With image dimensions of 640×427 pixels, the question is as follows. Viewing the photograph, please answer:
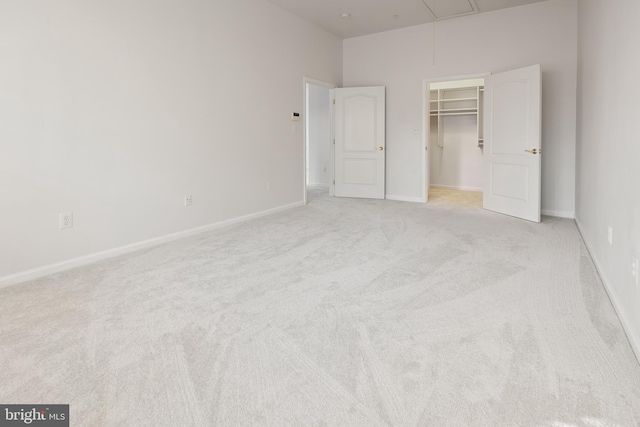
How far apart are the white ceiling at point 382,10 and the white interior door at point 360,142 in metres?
1.05

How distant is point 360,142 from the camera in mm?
7172

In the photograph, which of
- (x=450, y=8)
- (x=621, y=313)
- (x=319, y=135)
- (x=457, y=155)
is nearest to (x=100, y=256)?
(x=621, y=313)

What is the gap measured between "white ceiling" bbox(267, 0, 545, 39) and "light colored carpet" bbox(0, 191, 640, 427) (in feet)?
11.9

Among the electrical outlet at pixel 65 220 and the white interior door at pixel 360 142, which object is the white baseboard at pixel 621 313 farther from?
the white interior door at pixel 360 142

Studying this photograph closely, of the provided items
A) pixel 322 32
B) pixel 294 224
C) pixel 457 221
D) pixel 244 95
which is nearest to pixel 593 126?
pixel 457 221

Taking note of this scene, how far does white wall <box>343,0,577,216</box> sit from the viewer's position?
5.40 m

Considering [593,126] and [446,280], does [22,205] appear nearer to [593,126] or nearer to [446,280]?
[446,280]

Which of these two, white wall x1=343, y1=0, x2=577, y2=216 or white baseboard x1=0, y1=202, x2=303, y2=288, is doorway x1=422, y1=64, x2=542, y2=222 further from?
white baseboard x1=0, y1=202, x2=303, y2=288

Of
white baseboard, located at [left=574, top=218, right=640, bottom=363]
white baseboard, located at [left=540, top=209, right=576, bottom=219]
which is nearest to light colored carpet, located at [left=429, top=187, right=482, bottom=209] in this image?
white baseboard, located at [left=540, top=209, right=576, bottom=219]

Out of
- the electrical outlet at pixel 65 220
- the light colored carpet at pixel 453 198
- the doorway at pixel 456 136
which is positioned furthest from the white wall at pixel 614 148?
the doorway at pixel 456 136

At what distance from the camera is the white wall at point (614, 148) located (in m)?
2.07

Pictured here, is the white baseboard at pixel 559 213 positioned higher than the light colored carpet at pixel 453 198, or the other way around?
the light colored carpet at pixel 453 198

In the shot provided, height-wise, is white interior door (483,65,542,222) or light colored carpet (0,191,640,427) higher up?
white interior door (483,65,542,222)

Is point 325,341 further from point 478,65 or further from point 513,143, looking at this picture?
point 478,65
